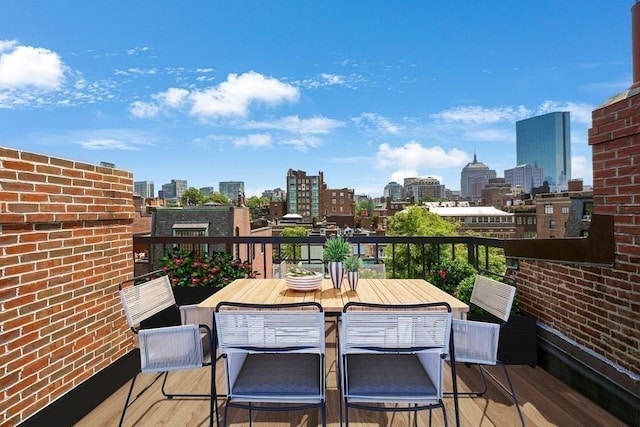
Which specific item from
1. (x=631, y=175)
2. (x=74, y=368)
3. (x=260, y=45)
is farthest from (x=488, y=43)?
(x=74, y=368)

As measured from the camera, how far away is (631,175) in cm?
212

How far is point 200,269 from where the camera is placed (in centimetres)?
378

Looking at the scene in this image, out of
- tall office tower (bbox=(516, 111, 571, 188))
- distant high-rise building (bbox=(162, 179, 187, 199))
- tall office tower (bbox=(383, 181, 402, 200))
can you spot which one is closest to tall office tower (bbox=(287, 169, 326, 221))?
distant high-rise building (bbox=(162, 179, 187, 199))

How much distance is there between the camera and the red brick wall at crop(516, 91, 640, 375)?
2.11m

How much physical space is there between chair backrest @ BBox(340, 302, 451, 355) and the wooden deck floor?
2.89ft

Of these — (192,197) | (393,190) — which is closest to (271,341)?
(192,197)

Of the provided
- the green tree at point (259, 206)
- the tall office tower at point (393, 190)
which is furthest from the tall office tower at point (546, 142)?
the green tree at point (259, 206)

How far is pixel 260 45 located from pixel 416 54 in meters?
17.6

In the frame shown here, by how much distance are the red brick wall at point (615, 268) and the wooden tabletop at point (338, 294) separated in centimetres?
91

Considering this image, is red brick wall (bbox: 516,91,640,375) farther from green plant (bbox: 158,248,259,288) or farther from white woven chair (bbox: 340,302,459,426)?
green plant (bbox: 158,248,259,288)

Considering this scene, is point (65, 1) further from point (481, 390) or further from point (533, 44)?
point (533, 44)

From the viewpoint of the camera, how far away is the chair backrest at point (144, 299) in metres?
2.13

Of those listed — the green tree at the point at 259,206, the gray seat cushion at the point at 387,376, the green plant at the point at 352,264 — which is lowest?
the gray seat cushion at the point at 387,376

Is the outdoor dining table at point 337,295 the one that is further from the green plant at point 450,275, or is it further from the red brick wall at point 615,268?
the green plant at point 450,275
